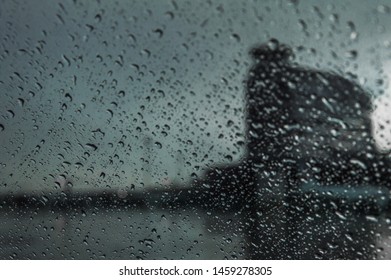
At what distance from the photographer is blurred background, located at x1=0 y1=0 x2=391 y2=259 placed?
1.01 m

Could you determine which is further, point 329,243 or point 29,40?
point 29,40

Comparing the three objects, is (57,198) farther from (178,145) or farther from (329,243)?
(329,243)

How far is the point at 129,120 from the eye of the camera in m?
1.15

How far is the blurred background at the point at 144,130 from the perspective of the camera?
39.6 inches

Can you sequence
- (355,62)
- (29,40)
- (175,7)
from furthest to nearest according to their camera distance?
(29,40) < (175,7) < (355,62)

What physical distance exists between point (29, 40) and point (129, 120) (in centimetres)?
41

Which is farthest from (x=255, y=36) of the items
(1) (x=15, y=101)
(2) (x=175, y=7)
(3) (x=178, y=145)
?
(1) (x=15, y=101)

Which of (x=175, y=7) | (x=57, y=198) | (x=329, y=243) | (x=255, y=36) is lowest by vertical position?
(x=329, y=243)

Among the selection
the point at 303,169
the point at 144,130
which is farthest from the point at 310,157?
the point at 144,130

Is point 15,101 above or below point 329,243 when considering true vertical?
above

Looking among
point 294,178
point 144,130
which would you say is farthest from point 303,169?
point 144,130

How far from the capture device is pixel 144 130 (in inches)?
44.9

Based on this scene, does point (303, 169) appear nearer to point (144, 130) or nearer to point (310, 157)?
point (310, 157)

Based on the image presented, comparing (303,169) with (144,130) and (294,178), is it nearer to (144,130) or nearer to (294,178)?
(294,178)
